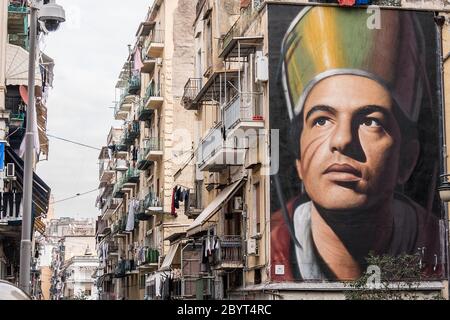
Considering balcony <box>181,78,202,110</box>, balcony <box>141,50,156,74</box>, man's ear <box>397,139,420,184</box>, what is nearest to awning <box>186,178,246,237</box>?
man's ear <box>397,139,420,184</box>

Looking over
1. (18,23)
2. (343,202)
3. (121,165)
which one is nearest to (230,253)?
(343,202)

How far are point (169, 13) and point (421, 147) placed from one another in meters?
24.0

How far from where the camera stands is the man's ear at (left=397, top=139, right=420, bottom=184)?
26359 millimetres

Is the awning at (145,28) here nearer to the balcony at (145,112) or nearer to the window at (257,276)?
the balcony at (145,112)

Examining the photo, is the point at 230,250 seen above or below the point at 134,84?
below

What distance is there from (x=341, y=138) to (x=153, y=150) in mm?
24134

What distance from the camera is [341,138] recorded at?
2583 centimetres

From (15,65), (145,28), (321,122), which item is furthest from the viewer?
(145,28)

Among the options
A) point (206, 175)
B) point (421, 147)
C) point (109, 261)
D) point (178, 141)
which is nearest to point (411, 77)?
point (421, 147)

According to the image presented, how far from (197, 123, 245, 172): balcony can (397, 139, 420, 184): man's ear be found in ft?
16.7

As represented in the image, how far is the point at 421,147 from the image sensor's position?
2673 cm

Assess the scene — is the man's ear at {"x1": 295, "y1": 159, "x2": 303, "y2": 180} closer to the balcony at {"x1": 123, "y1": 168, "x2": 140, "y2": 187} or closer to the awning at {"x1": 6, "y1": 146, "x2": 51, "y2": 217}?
the awning at {"x1": 6, "y1": 146, "x2": 51, "y2": 217}

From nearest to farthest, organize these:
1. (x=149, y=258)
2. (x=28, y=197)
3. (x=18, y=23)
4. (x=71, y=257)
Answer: (x=28, y=197), (x=18, y=23), (x=149, y=258), (x=71, y=257)

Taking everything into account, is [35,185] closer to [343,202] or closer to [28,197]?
[343,202]
